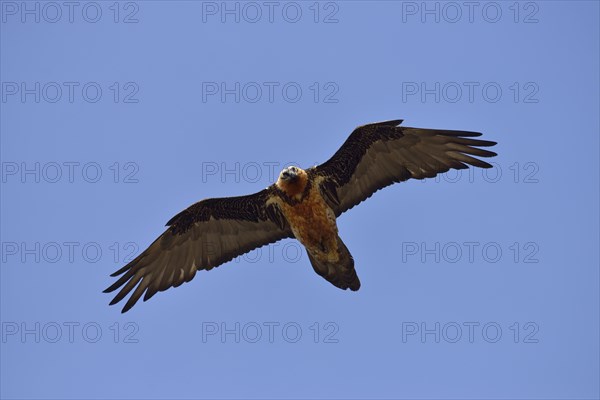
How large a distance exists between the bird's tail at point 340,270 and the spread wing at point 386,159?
1.22 meters

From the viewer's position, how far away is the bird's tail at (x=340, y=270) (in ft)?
73.5

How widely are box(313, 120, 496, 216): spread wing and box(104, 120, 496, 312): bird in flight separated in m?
0.02

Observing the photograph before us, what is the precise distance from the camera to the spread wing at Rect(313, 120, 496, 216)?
73.2 feet

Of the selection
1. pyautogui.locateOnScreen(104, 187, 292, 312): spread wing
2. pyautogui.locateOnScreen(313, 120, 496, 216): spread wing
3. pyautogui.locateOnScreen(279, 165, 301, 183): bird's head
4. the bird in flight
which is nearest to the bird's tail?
the bird in flight

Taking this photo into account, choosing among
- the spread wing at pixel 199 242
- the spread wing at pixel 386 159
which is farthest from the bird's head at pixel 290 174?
the spread wing at pixel 199 242

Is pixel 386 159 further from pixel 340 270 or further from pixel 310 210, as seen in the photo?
pixel 340 270

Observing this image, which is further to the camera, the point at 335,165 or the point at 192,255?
the point at 192,255

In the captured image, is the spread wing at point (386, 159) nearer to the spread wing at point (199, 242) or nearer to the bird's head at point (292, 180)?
the bird's head at point (292, 180)

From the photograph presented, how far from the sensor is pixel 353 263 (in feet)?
73.9

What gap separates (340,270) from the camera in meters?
22.6

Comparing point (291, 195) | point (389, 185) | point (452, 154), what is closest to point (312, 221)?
point (291, 195)

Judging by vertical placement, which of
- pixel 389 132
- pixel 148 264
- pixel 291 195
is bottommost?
pixel 148 264

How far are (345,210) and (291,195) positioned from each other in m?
1.59

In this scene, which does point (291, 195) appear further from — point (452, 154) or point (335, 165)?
point (452, 154)
